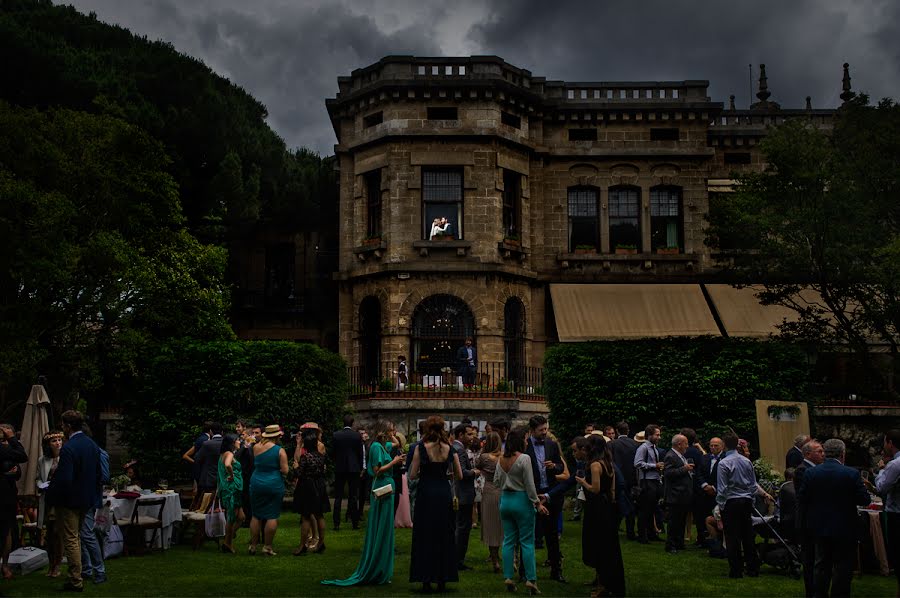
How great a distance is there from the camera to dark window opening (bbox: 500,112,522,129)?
3384 cm

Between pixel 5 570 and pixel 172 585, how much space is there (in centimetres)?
226

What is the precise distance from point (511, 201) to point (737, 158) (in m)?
8.77

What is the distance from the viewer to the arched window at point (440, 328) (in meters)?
32.3

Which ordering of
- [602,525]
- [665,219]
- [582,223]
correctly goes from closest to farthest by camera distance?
[602,525], [582,223], [665,219]

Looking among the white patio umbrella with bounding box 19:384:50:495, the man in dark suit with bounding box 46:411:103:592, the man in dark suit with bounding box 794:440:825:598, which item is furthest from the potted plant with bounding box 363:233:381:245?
the man in dark suit with bounding box 794:440:825:598

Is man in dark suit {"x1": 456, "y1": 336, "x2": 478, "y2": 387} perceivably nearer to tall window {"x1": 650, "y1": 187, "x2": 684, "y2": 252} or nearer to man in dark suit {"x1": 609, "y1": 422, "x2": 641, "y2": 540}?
tall window {"x1": 650, "y1": 187, "x2": 684, "y2": 252}

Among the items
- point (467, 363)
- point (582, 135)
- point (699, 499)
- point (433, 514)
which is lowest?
point (699, 499)

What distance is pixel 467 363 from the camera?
3041cm

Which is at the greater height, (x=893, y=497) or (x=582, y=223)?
(x=582, y=223)

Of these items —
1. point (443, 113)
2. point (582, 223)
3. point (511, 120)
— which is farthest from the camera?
point (582, 223)

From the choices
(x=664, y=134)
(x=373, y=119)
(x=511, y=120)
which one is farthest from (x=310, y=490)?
(x=664, y=134)

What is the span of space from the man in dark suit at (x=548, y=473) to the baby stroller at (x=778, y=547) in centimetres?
281

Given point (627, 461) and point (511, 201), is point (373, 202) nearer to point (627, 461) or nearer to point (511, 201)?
point (511, 201)

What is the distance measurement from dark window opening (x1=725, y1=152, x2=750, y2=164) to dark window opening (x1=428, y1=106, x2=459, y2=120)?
10.4m
